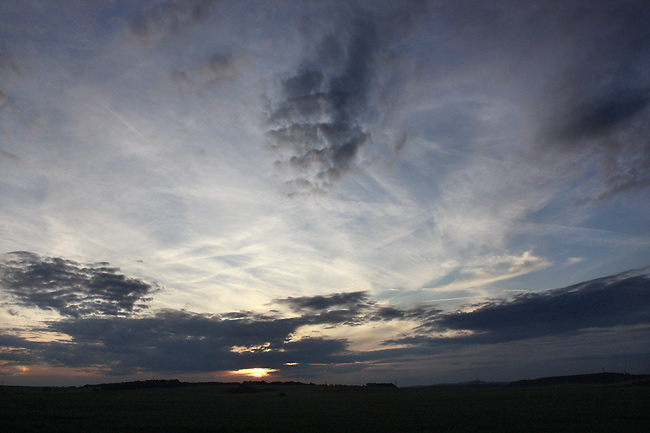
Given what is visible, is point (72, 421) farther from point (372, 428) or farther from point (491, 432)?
point (491, 432)

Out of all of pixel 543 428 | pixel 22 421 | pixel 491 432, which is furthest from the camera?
pixel 22 421

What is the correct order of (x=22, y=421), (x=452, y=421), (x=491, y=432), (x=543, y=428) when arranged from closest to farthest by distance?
1. (x=491, y=432)
2. (x=543, y=428)
3. (x=22, y=421)
4. (x=452, y=421)

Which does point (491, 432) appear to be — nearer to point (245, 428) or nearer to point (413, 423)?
point (413, 423)

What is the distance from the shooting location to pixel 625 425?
110 feet

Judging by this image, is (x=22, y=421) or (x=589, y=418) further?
(x=589, y=418)

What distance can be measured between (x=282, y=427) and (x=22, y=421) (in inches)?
1018

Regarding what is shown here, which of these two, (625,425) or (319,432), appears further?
(625,425)

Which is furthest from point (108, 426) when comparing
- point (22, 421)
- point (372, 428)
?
point (372, 428)

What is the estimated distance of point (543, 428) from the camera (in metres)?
32.9

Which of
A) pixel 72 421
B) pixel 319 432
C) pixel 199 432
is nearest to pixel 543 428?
pixel 319 432

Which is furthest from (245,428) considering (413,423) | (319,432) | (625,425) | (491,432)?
(625,425)

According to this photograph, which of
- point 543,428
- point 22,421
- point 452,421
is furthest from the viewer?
point 452,421

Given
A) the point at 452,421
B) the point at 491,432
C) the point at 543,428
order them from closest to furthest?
the point at 491,432 → the point at 543,428 → the point at 452,421

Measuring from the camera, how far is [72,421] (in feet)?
124
